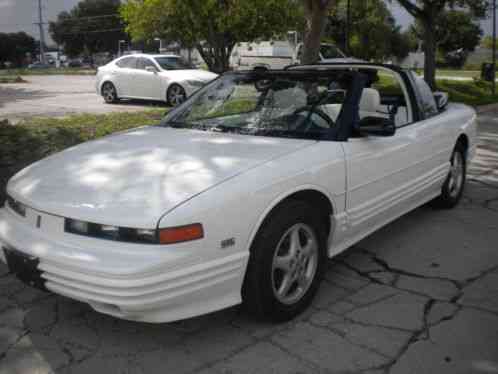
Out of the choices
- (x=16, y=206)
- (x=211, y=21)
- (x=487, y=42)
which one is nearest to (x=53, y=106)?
(x=211, y=21)

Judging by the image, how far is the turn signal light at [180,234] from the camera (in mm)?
2680

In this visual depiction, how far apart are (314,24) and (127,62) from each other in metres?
8.16

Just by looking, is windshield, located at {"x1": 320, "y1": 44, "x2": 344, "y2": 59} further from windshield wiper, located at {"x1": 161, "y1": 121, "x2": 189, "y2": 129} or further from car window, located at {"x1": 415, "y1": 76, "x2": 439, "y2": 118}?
windshield wiper, located at {"x1": 161, "y1": 121, "x2": 189, "y2": 129}

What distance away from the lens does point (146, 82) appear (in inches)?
599

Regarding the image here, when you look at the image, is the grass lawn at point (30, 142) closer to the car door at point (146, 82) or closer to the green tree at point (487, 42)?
the car door at point (146, 82)

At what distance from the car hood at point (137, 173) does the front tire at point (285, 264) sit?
37 centimetres

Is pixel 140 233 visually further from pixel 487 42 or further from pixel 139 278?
pixel 487 42

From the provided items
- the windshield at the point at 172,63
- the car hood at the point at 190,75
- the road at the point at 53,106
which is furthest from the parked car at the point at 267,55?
the car hood at the point at 190,75

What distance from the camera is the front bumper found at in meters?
2.63

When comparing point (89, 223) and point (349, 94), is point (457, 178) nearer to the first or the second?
point (349, 94)

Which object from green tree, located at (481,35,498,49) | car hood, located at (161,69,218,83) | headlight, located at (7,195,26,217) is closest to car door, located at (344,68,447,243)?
headlight, located at (7,195,26,217)

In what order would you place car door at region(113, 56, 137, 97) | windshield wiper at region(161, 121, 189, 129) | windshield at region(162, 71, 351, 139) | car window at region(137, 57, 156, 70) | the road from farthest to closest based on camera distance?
car door at region(113, 56, 137, 97) → car window at region(137, 57, 156, 70) → the road → windshield wiper at region(161, 121, 189, 129) → windshield at region(162, 71, 351, 139)

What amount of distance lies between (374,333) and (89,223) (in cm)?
171

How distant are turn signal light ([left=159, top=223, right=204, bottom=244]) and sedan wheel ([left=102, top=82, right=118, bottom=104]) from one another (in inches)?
552
